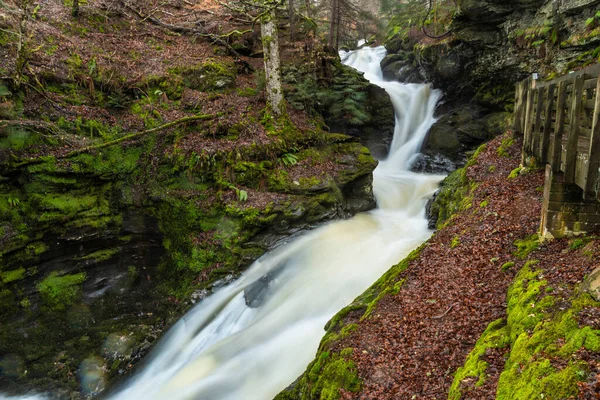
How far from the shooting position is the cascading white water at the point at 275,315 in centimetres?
730

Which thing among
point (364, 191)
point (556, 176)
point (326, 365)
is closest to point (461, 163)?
point (364, 191)

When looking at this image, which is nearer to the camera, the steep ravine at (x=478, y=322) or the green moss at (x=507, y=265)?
the steep ravine at (x=478, y=322)

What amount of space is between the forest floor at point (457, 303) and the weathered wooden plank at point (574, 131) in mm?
971

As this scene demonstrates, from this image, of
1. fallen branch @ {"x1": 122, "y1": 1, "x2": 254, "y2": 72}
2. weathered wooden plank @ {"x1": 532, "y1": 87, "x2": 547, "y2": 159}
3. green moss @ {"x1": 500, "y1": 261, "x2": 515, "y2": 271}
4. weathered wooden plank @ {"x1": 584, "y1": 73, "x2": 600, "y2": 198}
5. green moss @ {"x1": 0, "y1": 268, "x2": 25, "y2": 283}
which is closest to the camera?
weathered wooden plank @ {"x1": 584, "y1": 73, "x2": 600, "y2": 198}

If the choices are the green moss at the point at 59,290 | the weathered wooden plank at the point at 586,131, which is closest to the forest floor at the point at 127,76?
the green moss at the point at 59,290

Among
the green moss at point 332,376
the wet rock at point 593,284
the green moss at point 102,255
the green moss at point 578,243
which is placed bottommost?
the green moss at point 102,255

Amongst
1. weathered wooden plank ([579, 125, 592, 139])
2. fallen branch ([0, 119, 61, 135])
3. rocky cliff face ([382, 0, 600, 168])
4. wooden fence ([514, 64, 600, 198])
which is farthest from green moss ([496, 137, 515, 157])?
fallen branch ([0, 119, 61, 135])

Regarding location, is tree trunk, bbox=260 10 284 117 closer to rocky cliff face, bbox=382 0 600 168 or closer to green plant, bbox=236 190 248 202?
green plant, bbox=236 190 248 202

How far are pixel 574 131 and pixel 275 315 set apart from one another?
7.01 m

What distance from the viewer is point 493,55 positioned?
1570cm

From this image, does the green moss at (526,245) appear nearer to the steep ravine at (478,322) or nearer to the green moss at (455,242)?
the steep ravine at (478,322)

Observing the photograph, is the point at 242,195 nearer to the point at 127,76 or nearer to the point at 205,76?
the point at 205,76

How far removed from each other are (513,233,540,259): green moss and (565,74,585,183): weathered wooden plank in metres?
1.29

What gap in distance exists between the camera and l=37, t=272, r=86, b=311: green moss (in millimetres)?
9328
